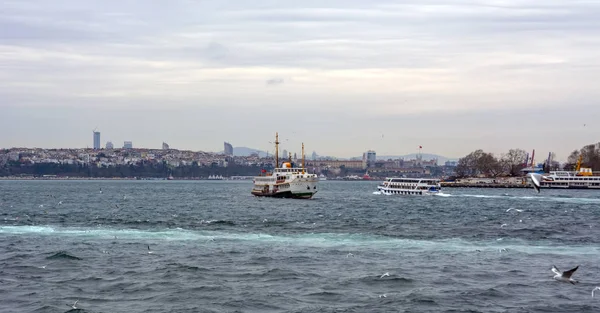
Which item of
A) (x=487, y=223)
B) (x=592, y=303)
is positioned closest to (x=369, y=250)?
(x=592, y=303)

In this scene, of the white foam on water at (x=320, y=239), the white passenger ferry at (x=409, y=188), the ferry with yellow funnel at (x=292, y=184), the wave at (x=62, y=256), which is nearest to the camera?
the wave at (x=62, y=256)

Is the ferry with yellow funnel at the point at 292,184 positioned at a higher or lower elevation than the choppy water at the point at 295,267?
higher

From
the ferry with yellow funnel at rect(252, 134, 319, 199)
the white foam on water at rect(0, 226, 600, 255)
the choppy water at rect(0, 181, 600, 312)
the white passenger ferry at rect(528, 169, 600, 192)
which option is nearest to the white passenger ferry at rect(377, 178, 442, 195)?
the ferry with yellow funnel at rect(252, 134, 319, 199)

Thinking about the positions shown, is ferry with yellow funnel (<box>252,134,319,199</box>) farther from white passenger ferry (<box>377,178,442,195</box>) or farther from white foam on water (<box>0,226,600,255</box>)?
white foam on water (<box>0,226,600,255</box>)

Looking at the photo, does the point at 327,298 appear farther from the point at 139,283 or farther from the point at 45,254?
the point at 45,254

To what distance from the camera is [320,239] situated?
4575 cm

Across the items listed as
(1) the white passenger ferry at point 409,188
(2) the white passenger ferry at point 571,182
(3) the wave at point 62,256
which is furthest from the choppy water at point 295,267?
(2) the white passenger ferry at point 571,182

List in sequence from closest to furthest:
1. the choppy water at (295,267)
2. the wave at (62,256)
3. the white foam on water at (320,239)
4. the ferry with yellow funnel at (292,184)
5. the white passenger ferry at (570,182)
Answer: the choppy water at (295,267) < the wave at (62,256) < the white foam on water at (320,239) < the ferry with yellow funnel at (292,184) < the white passenger ferry at (570,182)

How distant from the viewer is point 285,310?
26.1 m

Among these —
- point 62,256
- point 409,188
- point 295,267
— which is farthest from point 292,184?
point 295,267

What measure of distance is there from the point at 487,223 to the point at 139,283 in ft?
120

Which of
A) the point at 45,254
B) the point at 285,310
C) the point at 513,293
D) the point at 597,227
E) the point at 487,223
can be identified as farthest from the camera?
the point at 487,223

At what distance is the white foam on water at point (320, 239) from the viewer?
136 feet

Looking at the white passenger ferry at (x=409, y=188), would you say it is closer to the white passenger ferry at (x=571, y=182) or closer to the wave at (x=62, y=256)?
the white passenger ferry at (x=571, y=182)
